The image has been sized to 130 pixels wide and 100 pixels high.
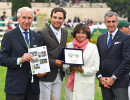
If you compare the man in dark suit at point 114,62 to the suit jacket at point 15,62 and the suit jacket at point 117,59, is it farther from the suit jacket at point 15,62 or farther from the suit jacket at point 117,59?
the suit jacket at point 15,62

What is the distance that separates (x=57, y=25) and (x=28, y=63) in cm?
93

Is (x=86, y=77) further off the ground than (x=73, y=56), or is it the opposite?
(x=73, y=56)

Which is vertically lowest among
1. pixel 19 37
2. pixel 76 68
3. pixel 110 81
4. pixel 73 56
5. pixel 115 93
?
pixel 115 93

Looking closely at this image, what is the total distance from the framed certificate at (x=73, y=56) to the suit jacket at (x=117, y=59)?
0.52 meters

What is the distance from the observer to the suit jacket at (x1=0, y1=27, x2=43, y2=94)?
4398 millimetres

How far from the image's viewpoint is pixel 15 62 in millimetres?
4348

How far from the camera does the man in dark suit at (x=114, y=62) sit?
5051 millimetres

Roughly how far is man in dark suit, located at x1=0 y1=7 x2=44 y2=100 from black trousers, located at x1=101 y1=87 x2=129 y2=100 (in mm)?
1219

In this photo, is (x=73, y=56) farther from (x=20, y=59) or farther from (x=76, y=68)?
(x=20, y=59)

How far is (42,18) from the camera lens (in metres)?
20.5

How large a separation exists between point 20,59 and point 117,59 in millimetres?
1584

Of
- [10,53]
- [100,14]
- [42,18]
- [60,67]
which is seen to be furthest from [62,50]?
[100,14]

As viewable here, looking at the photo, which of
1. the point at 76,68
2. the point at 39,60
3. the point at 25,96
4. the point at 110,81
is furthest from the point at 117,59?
the point at 25,96

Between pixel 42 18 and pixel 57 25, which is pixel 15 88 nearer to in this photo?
pixel 57 25
